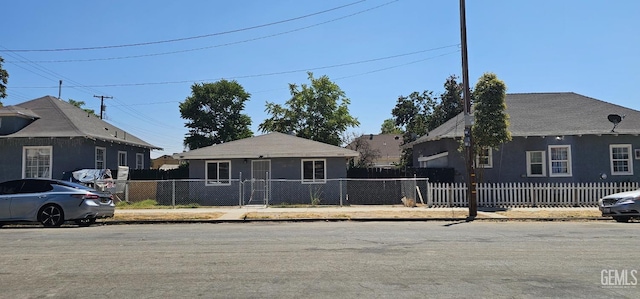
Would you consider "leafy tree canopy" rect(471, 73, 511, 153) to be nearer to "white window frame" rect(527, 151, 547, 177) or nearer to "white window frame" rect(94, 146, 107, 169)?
"white window frame" rect(527, 151, 547, 177)

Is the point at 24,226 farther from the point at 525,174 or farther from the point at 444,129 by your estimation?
the point at 525,174

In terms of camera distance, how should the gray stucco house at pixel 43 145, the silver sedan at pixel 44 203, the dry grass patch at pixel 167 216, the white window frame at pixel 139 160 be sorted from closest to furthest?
the silver sedan at pixel 44 203 < the dry grass patch at pixel 167 216 < the gray stucco house at pixel 43 145 < the white window frame at pixel 139 160

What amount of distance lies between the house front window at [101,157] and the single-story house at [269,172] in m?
4.97

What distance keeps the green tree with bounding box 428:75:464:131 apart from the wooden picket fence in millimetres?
21093

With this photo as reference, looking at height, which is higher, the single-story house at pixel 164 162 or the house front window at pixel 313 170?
the single-story house at pixel 164 162

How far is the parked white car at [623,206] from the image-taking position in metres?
14.8

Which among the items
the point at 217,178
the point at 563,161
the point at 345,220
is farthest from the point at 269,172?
the point at 563,161

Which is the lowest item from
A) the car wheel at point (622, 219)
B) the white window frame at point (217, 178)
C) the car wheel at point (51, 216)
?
the car wheel at point (622, 219)

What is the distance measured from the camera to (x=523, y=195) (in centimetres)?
2005

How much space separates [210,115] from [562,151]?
113 feet

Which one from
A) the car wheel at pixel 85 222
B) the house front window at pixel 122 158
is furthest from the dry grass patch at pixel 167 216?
the house front window at pixel 122 158

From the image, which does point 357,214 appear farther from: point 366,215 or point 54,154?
point 54,154

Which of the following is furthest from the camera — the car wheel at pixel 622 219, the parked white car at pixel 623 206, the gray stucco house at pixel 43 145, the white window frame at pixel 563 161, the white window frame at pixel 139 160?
the white window frame at pixel 139 160

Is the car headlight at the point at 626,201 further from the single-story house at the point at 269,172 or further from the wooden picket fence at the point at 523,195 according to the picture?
the single-story house at the point at 269,172
